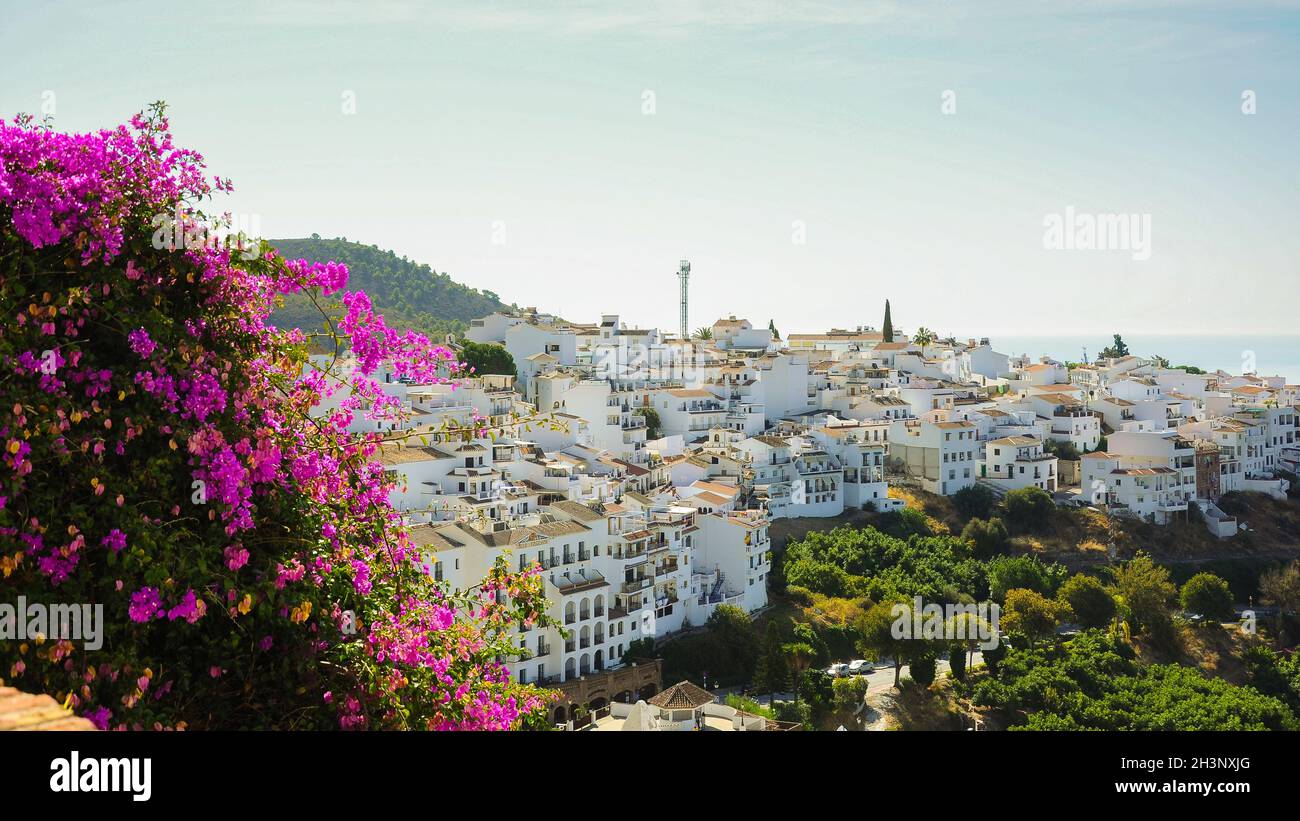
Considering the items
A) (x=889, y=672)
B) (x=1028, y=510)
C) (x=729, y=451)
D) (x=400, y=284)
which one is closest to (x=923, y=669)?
(x=889, y=672)

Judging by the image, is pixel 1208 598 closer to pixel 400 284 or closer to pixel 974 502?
pixel 974 502

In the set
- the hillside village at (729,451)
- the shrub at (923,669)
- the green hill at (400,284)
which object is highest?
the green hill at (400,284)

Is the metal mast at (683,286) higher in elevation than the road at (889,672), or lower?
higher

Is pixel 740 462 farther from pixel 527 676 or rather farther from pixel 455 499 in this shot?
pixel 527 676

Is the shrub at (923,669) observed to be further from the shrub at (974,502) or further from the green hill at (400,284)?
the green hill at (400,284)

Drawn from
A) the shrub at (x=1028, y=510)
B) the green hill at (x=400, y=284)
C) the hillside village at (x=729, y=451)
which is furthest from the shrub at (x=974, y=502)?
the green hill at (x=400, y=284)

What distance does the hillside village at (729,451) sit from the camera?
86.8ft

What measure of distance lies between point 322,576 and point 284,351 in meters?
1.11

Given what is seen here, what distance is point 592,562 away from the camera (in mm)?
26703

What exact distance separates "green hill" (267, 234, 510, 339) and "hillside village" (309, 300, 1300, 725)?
3611cm

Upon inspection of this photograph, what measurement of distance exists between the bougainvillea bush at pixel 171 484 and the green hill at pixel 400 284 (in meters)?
79.2

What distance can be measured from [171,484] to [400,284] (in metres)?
92.1

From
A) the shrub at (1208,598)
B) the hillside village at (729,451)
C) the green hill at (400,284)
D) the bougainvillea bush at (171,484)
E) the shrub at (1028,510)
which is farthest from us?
the green hill at (400,284)
